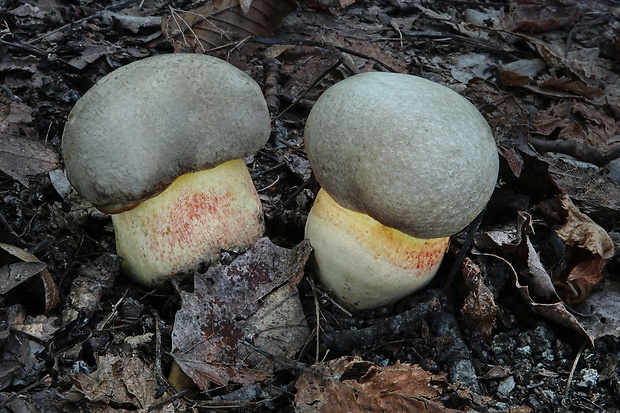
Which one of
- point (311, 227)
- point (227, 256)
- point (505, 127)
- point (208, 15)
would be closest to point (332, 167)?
point (311, 227)

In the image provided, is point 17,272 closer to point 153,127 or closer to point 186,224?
point 186,224

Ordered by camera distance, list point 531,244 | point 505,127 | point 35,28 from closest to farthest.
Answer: point 531,244
point 505,127
point 35,28

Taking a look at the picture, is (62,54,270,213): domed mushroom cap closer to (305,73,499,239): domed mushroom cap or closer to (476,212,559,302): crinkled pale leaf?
(305,73,499,239): domed mushroom cap

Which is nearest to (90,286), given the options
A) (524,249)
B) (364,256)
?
(364,256)

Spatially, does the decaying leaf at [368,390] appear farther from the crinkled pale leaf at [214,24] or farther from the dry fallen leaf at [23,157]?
the crinkled pale leaf at [214,24]

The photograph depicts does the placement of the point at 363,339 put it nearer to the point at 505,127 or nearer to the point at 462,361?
the point at 462,361

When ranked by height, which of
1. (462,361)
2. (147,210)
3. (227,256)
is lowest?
(462,361)

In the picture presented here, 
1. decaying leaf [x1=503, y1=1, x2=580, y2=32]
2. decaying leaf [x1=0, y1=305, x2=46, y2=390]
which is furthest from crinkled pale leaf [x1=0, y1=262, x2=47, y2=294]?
decaying leaf [x1=503, y1=1, x2=580, y2=32]
